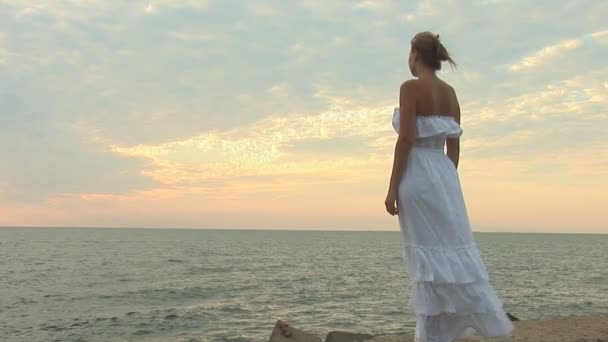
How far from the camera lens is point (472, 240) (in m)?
4.09

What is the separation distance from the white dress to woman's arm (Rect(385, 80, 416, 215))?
0.18 feet

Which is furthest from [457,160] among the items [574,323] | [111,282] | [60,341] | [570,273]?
[570,273]

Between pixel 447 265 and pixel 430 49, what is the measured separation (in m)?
1.65

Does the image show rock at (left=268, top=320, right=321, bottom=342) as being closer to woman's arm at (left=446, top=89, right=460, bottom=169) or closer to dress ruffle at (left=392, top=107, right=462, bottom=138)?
woman's arm at (left=446, top=89, right=460, bottom=169)

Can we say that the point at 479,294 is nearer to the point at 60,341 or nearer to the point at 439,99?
the point at 439,99

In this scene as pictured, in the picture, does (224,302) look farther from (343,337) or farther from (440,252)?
(440,252)

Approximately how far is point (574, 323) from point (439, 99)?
11.2m

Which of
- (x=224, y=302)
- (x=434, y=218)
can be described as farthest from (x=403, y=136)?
(x=224, y=302)

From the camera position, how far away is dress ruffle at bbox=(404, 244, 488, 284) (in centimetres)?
385

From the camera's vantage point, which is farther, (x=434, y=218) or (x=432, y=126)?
(x=432, y=126)

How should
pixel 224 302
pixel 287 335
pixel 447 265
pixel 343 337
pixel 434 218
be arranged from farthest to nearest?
pixel 224 302, pixel 343 337, pixel 287 335, pixel 434 218, pixel 447 265

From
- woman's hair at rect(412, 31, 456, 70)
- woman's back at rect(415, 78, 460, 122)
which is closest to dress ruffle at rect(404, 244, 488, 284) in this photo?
woman's back at rect(415, 78, 460, 122)

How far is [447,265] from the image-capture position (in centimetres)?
388

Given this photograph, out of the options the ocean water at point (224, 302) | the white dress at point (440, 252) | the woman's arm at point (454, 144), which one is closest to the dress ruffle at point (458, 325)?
the white dress at point (440, 252)
